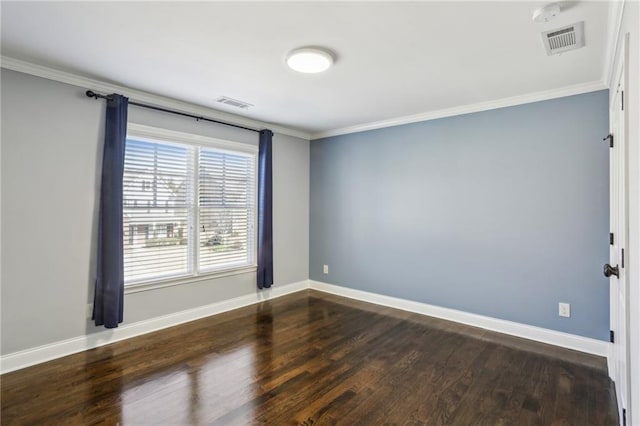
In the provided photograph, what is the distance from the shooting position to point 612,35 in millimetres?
2129

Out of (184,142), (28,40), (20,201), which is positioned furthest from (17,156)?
(184,142)

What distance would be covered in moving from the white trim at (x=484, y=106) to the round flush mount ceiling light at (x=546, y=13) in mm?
1472

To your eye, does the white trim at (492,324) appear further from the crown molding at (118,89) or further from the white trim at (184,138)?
the crown molding at (118,89)

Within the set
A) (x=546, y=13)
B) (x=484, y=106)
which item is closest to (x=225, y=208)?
(x=484, y=106)

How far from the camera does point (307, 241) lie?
5398mm

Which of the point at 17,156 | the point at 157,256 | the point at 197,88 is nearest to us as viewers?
the point at 17,156

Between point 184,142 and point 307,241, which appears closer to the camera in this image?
point 184,142

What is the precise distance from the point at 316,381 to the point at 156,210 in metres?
2.49

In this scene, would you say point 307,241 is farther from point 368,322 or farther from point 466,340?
point 466,340

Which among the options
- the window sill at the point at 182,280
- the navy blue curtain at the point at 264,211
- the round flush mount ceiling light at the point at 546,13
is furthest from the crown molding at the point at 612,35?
the window sill at the point at 182,280

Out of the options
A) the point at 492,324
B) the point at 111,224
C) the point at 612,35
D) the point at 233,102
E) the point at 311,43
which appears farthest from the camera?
the point at 233,102

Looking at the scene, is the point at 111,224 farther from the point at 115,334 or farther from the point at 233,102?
the point at 233,102

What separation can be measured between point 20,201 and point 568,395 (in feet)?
15.0

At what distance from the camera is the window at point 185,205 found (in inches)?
135
